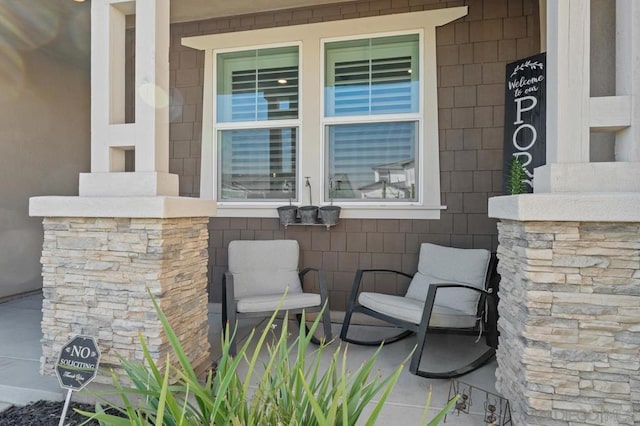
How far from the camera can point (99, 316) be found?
242 centimetres

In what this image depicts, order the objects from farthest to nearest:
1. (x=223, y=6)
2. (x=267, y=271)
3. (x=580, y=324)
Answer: (x=223, y=6), (x=267, y=271), (x=580, y=324)

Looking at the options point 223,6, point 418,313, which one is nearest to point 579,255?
point 418,313

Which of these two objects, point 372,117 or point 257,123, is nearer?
point 372,117

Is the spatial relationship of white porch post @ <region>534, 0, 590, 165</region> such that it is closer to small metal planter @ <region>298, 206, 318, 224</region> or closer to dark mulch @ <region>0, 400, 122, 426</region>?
small metal planter @ <region>298, 206, 318, 224</region>

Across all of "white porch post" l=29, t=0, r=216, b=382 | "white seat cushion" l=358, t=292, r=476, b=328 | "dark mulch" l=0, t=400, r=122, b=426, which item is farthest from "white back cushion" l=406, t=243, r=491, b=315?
"dark mulch" l=0, t=400, r=122, b=426

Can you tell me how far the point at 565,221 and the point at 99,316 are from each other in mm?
2549

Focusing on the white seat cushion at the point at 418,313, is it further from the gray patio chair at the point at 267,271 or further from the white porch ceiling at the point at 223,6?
the white porch ceiling at the point at 223,6

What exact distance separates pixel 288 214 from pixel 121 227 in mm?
1931

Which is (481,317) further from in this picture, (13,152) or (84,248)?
(13,152)

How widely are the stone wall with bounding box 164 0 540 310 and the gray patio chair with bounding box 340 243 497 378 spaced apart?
35 centimetres

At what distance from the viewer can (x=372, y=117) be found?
4.11 metres

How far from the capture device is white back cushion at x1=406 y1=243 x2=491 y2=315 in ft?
10.8

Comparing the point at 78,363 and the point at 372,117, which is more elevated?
the point at 372,117

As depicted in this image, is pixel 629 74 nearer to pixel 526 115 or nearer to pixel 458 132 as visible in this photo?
pixel 526 115
